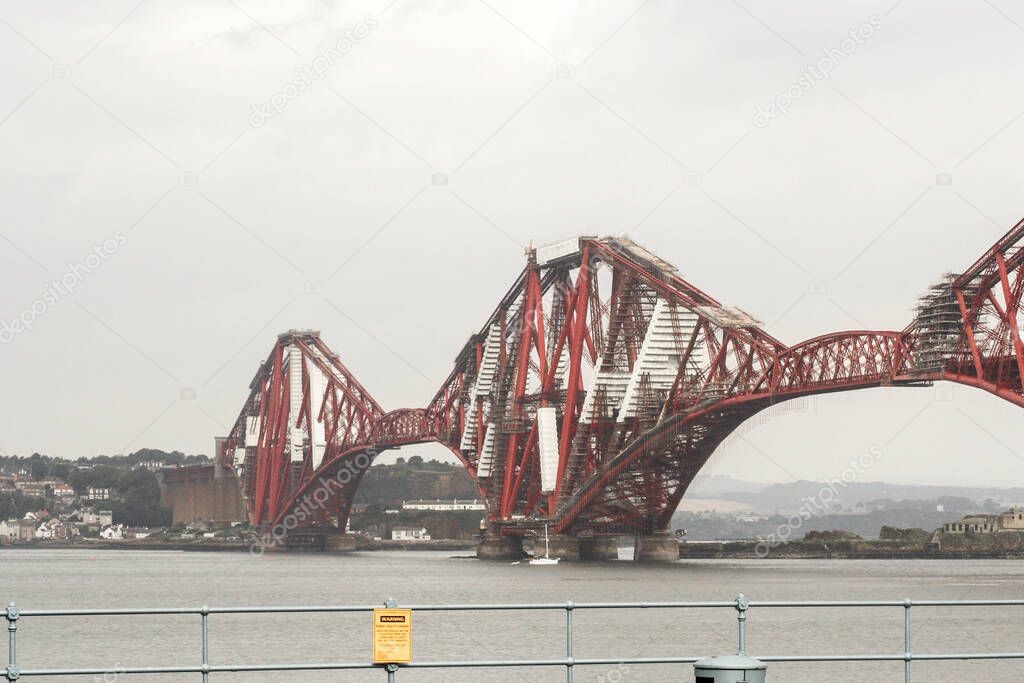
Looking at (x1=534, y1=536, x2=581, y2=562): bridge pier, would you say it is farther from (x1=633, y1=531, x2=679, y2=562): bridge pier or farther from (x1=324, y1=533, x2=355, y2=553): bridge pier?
(x1=324, y1=533, x2=355, y2=553): bridge pier

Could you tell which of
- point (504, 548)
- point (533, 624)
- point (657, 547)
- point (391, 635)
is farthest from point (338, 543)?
point (391, 635)

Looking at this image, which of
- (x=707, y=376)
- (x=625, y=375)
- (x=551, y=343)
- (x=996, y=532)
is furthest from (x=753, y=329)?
(x=996, y=532)

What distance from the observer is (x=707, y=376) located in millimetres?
102250

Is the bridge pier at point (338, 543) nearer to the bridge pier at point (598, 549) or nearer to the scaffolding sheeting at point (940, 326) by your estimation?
the bridge pier at point (598, 549)

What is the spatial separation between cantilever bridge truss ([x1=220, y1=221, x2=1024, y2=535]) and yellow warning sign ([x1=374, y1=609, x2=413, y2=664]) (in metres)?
57.3

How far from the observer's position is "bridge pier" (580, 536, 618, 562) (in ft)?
385

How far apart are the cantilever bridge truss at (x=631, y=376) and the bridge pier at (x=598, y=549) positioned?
5.31 feet

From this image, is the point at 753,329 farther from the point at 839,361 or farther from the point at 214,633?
the point at 214,633

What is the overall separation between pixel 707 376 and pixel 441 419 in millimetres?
41925

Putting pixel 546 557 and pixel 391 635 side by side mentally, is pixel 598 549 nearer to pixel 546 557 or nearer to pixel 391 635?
pixel 546 557

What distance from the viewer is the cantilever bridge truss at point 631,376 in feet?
260

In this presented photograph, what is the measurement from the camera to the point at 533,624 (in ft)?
201

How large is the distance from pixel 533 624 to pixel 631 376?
46514 mm

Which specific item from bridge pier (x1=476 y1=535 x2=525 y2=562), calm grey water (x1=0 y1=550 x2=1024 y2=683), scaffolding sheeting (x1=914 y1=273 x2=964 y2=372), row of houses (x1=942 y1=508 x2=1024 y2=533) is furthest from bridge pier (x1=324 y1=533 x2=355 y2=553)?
scaffolding sheeting (x1=914 y1=273 x2=964 y2=372)
